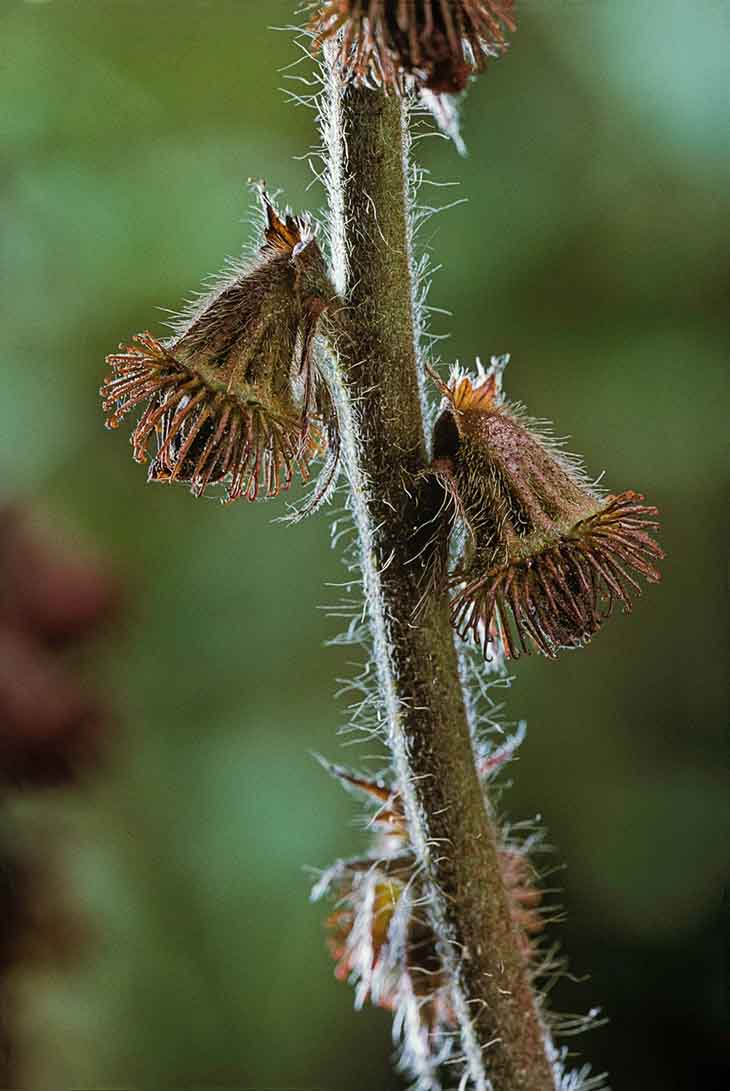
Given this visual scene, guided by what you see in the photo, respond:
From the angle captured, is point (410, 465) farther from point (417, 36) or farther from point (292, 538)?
point (292, 538)

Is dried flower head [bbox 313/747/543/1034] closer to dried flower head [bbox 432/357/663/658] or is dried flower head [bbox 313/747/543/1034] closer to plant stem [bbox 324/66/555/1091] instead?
plant stem [bbox 324/66/555/1091]

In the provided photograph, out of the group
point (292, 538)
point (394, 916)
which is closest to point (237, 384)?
point (394, 916)

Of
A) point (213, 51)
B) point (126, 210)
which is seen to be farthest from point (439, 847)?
point (213, 51)

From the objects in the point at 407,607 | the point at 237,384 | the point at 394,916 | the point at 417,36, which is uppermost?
the point at 417,36

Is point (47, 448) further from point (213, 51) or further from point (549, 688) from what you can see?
point (549, 688)

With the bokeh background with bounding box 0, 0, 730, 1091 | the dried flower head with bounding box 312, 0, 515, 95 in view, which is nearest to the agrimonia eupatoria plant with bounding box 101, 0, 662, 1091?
the dried flower head with bounding box 312, 0, 515, 95

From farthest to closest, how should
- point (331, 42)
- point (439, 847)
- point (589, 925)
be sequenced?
point (589, 925) → point (439, 847) → point (331, 42)
